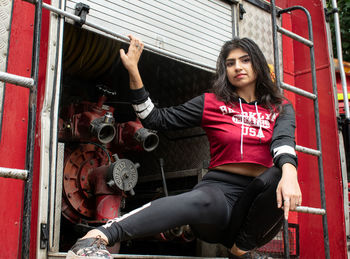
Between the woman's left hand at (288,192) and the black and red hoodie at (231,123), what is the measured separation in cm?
24

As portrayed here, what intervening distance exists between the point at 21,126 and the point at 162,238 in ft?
5.46

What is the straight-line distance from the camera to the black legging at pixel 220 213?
6.75 feet

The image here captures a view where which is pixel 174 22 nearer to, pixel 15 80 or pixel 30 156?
pixel 15 80

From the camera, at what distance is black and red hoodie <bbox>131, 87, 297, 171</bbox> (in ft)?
8.11

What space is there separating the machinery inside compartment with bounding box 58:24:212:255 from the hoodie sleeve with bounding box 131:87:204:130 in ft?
2.66

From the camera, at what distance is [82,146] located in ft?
11.5

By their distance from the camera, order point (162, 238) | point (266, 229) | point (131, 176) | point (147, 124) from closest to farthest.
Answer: point (266, 229) → point (147, 124) → point (131, 176) → point (162, 238)

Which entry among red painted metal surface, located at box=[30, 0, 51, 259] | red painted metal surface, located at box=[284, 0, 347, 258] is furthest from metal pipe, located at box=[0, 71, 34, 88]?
red painted metal surface, located at box=[284, 0, 347, 258]

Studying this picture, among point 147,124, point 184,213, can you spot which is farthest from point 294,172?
point 147,124

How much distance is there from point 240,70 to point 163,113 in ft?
1.71

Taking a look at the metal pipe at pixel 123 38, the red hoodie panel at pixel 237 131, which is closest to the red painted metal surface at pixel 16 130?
the metal pipe at pixel 123 38

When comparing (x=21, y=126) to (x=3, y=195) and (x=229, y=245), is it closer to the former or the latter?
(x=3, y=195)

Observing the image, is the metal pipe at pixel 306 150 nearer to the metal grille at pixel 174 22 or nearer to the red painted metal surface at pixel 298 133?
the red painted metal surface at pixel 298 133

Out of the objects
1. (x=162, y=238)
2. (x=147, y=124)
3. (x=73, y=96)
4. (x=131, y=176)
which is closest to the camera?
(x=147, y=124)
